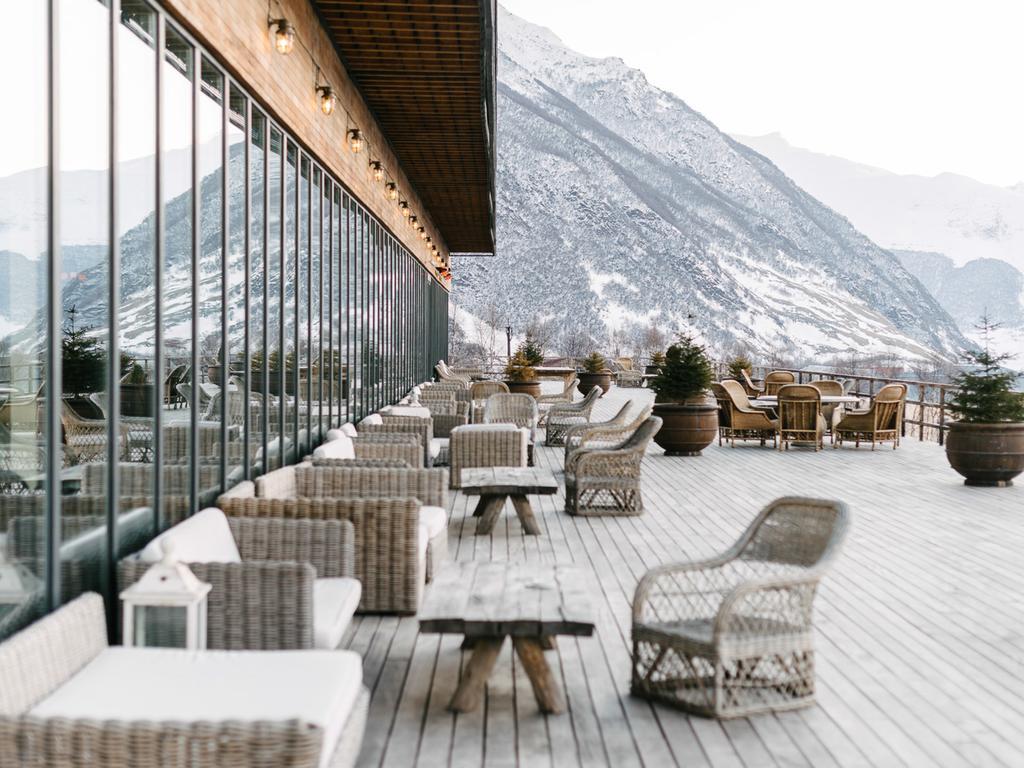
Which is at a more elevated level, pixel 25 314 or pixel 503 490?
pixel 25 314

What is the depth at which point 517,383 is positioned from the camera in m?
17.7

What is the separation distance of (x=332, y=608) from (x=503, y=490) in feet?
9.60

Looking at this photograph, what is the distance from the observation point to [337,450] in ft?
21.5

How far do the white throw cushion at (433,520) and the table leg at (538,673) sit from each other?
1613 mm

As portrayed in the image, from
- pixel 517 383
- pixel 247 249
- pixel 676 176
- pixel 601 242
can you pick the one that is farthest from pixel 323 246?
pixel 676 176

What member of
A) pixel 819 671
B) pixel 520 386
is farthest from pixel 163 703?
pixel 520 386

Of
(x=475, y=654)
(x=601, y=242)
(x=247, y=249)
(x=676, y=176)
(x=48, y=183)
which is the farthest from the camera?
(x=676, y=176)

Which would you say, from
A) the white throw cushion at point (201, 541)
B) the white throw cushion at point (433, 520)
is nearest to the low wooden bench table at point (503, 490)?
the white throw cushion at point (433, 520)

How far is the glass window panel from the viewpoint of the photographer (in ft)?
10.1

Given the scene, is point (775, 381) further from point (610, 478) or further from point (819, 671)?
point (819, 671)

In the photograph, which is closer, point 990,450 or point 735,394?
point 990,450

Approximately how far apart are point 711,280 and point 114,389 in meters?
86.8

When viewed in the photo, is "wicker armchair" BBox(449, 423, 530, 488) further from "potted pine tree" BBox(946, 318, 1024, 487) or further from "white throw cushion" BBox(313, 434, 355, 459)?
"potted pine tree" BBox(946, 318, 1024, 487)

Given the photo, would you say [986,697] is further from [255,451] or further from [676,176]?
[676,176]
